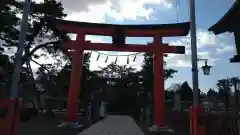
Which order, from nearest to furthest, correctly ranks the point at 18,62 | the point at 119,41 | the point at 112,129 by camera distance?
the point at 18,62 → the point at 119,41 → the point at 112,129

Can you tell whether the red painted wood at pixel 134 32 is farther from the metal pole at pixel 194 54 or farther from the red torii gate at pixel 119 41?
the metal pole at pixel 194 54

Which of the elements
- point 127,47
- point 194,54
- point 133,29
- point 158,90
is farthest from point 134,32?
point 194,54

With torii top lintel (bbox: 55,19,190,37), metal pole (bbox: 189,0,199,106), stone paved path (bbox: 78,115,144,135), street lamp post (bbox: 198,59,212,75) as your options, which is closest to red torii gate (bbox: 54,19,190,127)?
torii top lintel (bbox: 55,19,190,37)

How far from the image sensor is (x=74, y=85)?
666 inches

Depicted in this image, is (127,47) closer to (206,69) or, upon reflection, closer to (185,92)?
(206,69)

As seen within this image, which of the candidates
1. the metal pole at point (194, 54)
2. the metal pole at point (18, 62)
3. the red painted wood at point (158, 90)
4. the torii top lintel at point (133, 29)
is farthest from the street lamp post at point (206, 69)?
the metal pole at point (18, 62)

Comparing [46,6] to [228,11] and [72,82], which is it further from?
[228,11]

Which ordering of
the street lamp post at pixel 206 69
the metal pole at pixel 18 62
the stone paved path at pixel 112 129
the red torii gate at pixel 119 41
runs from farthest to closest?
the red torii gate at pixel 119 41
the stone paved path at pixel 112 129
the street lamp post at pixel 206 69
the metal pole at pixel 18 62

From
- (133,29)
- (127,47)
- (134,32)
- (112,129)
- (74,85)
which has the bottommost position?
(112,129)

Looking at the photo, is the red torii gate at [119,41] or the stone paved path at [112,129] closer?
the stone paved path at [112,129]

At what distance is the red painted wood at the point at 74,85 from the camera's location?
54.4ft

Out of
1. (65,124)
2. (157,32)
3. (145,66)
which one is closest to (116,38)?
(157,32)

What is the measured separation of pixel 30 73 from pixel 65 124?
12.0 metres

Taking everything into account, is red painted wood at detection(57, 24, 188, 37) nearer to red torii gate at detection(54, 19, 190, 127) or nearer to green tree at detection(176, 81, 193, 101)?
red torii gate at detection(54, 19, 190, 127)
